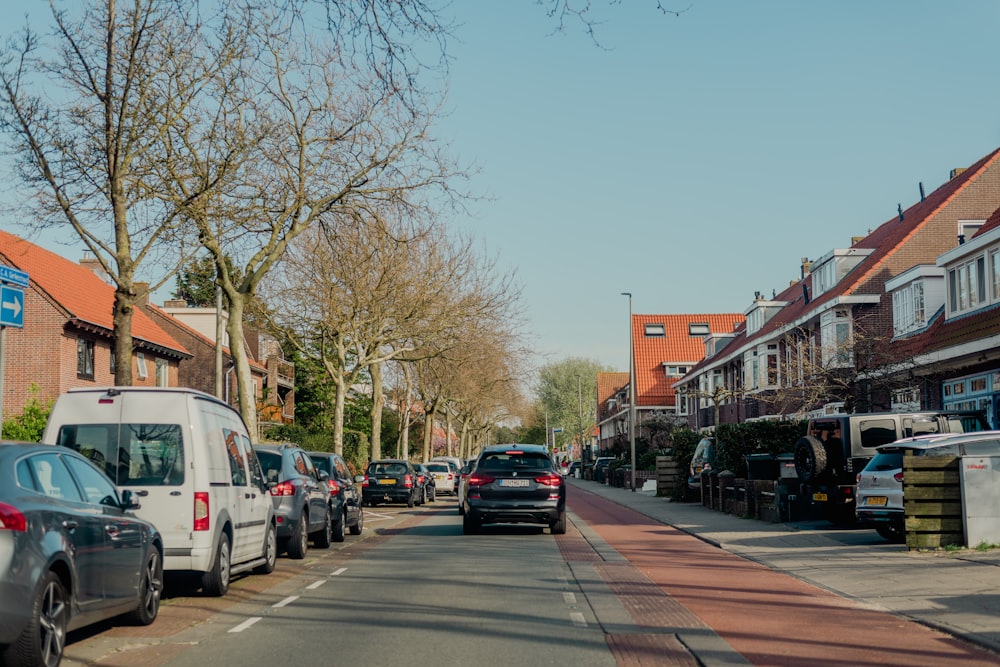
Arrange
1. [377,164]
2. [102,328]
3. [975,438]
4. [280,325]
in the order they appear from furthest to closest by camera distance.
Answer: [102,328], [280,325], [377,164], [975,438]

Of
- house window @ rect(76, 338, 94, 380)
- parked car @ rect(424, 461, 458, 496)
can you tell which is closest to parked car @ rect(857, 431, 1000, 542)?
parked car @ rect(424, 461, 458, 496)

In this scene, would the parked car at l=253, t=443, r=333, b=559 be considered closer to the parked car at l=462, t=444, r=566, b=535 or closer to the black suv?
the parked car at l=462, t=444, r=566, b=535

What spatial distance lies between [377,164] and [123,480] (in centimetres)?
1362

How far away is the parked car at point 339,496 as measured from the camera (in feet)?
65.9

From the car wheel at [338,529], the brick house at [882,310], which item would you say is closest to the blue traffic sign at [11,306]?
the car wheel at [338,529]

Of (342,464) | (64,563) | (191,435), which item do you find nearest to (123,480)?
(191,435)

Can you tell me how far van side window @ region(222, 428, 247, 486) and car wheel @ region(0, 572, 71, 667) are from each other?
483cm

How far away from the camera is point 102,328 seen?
41.8m

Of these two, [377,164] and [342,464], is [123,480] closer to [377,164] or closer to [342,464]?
[342,464]

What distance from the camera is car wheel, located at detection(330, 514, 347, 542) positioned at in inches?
794

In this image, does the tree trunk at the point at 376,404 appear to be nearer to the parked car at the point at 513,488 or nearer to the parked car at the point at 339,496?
the parked car at the point at 339,496

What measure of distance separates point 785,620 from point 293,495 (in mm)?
8169

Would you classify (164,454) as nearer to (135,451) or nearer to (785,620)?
(135,451)

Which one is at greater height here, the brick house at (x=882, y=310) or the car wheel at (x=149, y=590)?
the brick house at (x=882, y=310)
